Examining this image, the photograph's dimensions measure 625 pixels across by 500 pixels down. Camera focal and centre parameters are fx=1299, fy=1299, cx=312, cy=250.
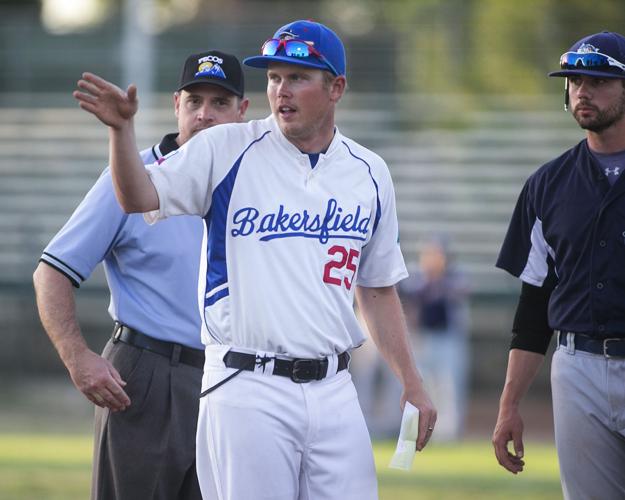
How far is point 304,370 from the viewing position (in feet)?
16.5

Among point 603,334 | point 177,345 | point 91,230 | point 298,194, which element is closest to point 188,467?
point 177,345

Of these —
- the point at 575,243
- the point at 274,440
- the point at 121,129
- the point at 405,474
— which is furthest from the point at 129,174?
the point at 405,474

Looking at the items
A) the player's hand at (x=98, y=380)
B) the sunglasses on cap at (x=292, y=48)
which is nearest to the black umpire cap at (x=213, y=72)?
the sunglasses on cap at (x=292, y=48)

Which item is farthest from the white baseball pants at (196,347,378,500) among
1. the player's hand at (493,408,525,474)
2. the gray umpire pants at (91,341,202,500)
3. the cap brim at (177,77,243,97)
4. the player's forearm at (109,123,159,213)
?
the cap brim at (177,77,243,97)

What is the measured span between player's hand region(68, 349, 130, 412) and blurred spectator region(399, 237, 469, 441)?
33.8 ft

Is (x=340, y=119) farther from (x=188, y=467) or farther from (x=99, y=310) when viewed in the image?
(x=188, y=467)

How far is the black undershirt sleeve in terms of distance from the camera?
5957mm

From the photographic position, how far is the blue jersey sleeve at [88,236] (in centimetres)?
573

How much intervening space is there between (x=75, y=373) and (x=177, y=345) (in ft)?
1.95

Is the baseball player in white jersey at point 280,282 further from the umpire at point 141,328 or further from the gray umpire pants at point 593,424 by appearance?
the gray umpire pants at point 593,424

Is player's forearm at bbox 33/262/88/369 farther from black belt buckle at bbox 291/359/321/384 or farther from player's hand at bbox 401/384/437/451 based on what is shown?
player's hand at bbox 401/384/437/451

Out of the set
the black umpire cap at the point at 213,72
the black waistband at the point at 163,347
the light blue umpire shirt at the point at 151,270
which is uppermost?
the black umpire cap at the point at 213,72

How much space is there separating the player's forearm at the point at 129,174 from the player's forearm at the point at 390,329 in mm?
1217

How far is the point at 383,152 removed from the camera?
24406 mm
